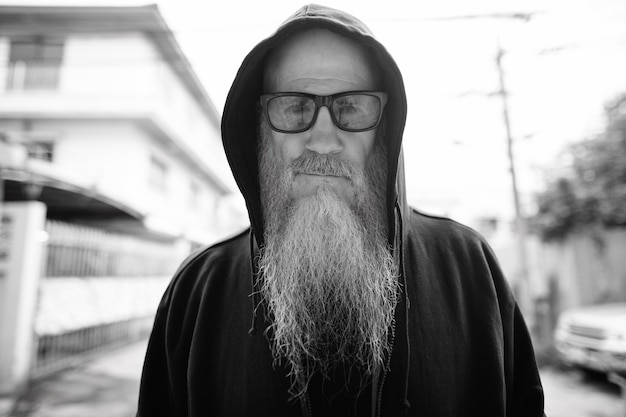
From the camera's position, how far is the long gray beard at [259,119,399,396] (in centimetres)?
125

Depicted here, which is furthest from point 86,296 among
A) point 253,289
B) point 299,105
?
point 299,105

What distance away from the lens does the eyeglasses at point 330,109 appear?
1.31 meters

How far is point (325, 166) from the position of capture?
130cm

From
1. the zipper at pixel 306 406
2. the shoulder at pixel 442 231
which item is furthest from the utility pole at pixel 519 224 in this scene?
the zipper at pixel 306 406

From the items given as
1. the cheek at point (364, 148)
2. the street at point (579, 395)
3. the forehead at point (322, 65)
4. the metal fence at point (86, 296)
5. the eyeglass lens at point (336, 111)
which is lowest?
the street at point (579, 395)

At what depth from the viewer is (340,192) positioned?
1.32 metres

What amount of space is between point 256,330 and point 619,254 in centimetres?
991

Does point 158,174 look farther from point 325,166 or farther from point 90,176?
point 325,166

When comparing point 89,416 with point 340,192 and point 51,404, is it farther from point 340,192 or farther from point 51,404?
point 340,192

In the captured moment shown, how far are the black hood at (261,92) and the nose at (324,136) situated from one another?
8.6 inches

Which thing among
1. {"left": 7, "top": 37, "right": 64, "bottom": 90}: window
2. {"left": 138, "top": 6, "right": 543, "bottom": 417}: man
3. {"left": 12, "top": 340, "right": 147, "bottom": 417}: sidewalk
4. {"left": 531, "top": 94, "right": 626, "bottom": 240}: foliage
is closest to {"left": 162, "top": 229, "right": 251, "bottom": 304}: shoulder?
{"left": 138, "top": 6, "right": 543, "bottom": 417}: man

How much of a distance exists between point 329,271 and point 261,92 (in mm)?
788

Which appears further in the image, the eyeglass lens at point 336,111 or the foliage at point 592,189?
the foliage at point 592,189

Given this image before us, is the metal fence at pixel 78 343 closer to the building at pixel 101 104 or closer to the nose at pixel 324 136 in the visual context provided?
the building at pixel 101 104
